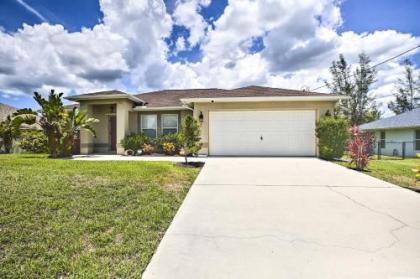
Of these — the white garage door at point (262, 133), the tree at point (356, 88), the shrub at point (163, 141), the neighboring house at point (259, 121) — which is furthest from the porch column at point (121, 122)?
the tree at point (356, 88)

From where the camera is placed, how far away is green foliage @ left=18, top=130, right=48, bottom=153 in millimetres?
14119

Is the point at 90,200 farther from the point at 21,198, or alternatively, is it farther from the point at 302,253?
the point at 302,253

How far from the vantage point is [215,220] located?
13.0 ft

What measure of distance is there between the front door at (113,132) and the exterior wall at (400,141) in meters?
22.1

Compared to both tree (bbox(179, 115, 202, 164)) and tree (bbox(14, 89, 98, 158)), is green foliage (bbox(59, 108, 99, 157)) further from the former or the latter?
tree (bbox(179, 115, 202, 164))

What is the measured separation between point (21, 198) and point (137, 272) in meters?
3.15

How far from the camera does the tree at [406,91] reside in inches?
1336

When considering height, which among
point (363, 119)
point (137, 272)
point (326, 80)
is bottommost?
point (137, 272)

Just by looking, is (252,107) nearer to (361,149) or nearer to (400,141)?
(361,149)

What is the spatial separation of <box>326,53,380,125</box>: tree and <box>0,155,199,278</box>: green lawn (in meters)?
36.7

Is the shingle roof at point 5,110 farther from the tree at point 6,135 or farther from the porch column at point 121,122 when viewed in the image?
the porch column at point 121,122

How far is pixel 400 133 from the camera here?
21172 millimetres

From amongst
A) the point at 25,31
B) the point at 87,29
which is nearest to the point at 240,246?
the point at 87,29

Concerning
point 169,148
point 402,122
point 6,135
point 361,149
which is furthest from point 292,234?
point 402,122
